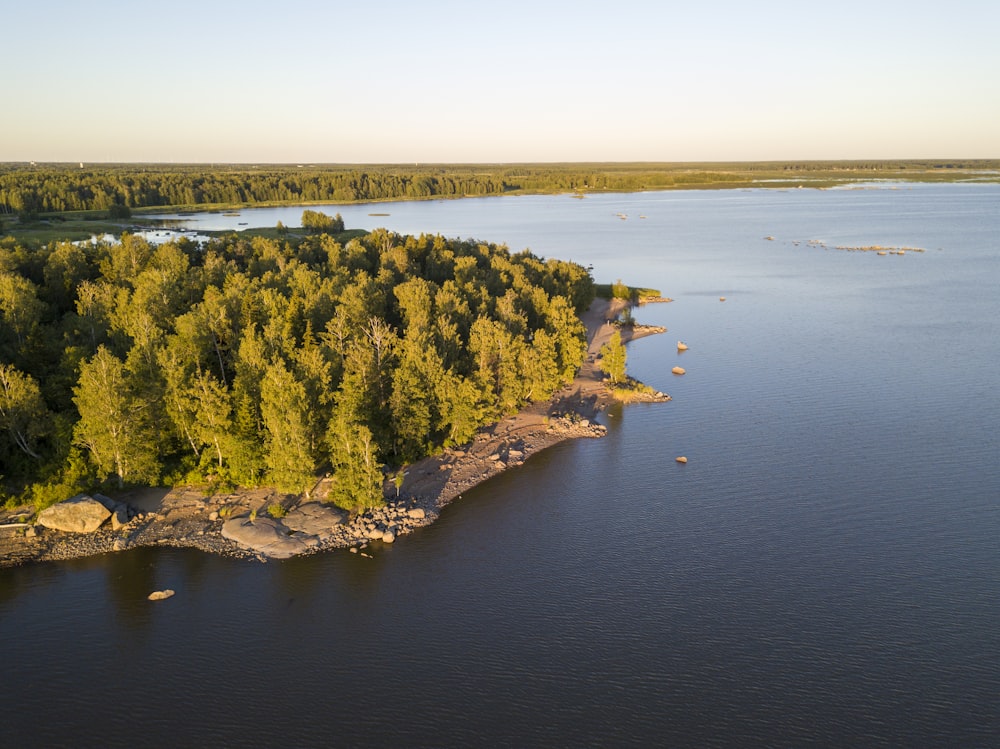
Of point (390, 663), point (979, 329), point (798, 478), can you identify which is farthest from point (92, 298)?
point (979, 329)

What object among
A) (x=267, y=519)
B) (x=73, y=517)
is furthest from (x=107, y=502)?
(x=267, y=519)

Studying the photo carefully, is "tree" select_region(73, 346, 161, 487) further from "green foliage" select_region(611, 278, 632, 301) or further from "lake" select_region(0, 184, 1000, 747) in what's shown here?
"green foliage" select_region(611, 278, 632, 301)

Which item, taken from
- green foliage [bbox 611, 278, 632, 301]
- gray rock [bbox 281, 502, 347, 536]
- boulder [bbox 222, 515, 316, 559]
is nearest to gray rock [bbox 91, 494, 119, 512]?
boulder [bbox 222, 515, 316, 559]

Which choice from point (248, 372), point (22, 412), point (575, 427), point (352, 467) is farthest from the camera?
point (575, 427)

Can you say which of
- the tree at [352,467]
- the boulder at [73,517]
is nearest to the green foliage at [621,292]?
the tree at [352,467]

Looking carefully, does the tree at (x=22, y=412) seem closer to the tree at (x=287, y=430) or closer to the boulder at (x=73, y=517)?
the boulder at (x=73, y=517)

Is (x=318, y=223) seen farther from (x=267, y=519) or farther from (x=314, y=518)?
(x=314, y=518)

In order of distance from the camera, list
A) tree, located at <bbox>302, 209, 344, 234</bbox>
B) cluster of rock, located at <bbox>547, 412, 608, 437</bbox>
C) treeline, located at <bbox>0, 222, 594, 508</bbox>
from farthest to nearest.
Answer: tree, located at <bbox>302, 209, 344, 234</bbox>
cluster of rock, located at <bbox>547, 412, 608, 437</bbox>
treeline, located at <bbox>0, 222, 594, 508</bbox>
